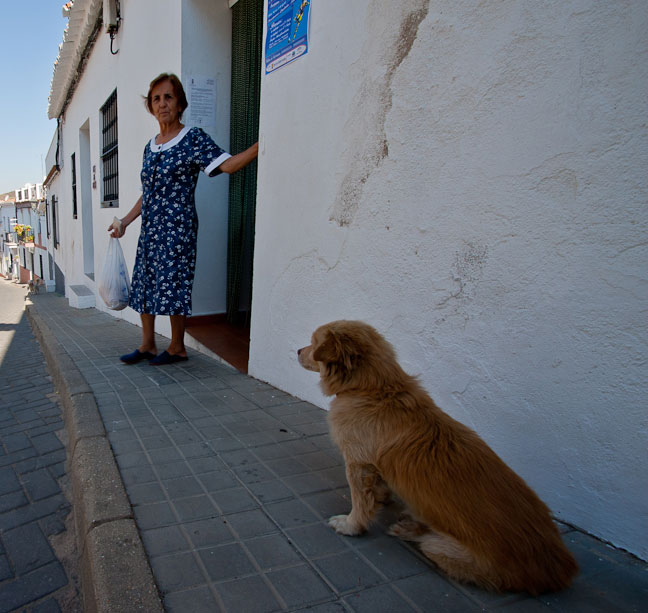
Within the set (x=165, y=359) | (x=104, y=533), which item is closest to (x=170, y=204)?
(x=165, y=359)

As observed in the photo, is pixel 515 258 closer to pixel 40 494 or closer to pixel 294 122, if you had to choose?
pixel 294 122

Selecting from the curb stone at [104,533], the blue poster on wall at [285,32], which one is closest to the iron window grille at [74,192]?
the blue poster on wall at [285,32]

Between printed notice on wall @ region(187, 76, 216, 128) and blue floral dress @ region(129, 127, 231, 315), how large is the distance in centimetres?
106

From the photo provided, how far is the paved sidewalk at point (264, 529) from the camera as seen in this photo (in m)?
1.63

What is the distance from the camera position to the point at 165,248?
427 centimetres

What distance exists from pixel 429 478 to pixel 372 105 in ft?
7.07

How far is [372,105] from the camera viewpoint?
2.83m

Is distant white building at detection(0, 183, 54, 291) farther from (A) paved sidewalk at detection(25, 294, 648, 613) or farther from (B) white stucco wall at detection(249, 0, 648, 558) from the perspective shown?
(B) white stucco wall at detection(249, 0, 648, 558)

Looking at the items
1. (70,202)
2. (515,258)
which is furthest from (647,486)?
(70,202)

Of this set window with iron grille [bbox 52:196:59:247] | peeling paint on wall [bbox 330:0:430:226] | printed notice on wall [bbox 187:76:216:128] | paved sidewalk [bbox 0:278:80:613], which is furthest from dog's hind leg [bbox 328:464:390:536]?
window with iron grille [bbox 52:196:59:247]

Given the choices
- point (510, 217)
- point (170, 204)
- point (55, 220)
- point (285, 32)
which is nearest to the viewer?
point (510, 217)

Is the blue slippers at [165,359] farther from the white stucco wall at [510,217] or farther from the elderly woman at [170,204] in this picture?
the white stucco wall at [510,217]

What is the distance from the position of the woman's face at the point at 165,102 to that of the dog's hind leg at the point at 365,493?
355 centimetres

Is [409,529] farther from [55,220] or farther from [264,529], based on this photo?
[55,220]
